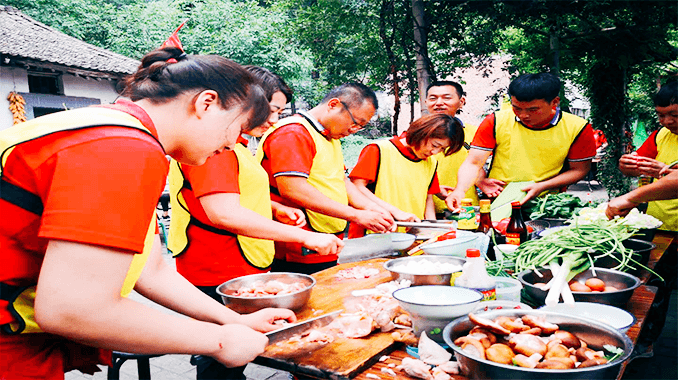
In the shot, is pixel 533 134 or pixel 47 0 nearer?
pixel 533 134

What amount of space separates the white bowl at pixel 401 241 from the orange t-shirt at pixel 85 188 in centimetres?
192

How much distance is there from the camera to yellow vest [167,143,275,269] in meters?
2.38

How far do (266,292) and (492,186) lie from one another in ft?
8.99

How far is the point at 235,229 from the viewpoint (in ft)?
7.22

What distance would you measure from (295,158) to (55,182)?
2.05 meters

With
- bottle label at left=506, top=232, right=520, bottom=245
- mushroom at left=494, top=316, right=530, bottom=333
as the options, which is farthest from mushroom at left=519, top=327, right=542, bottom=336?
bottle label at left=506, top=232, right=520, bottom=245

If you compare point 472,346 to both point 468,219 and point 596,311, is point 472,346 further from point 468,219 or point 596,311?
point 468,219

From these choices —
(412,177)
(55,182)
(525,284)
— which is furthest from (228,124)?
(412,177)

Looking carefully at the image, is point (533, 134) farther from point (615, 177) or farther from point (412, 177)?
point (615, 177)

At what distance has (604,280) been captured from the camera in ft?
6.47

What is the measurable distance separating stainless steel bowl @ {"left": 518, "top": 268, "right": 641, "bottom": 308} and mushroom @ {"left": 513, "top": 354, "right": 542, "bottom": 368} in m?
0.70

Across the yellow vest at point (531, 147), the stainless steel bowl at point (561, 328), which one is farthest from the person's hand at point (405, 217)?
the stainless steel bowl at point (561, 328)

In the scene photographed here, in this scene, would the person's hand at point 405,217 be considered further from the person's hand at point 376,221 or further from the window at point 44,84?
the window at point 44,84

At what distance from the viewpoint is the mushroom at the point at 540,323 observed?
4.28 ft
